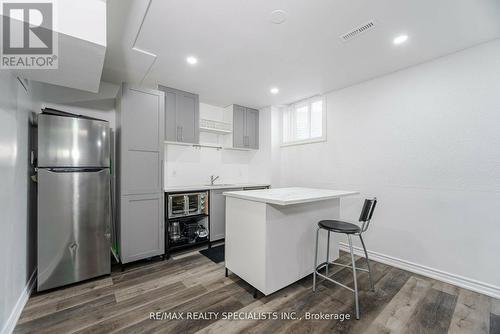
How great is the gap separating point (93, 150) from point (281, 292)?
8.32 feet

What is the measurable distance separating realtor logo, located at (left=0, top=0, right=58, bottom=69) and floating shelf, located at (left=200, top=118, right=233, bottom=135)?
2290 millimetres

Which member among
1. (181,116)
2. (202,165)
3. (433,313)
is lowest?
(433,313)

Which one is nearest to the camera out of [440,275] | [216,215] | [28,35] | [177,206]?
[28,35]

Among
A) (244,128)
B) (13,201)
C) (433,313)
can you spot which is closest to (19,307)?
(13,201)

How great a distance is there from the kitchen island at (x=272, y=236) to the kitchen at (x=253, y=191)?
0.02m

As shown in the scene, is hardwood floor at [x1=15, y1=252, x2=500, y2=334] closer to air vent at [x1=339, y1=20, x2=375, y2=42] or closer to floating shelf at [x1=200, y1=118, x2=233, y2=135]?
floating shelf at [x1=200, y1=118, x2=233, y2=135]

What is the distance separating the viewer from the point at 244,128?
420 centimetres

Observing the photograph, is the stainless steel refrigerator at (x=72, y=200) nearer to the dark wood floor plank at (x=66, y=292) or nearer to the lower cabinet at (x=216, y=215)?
the dark wood floor plank at (x=66, y=292)

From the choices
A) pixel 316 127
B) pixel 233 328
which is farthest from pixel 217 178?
pixel 233 328

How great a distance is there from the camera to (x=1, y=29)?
1.21 metres

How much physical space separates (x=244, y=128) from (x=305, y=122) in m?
1.23

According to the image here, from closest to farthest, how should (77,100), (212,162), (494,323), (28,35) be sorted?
(28,35), (494,323), (77,100), (212,162)

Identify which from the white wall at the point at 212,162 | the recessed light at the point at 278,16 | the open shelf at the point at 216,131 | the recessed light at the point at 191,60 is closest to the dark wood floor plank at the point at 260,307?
the white wall at the point at 212,162

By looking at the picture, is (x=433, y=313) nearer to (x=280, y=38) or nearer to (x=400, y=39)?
(x=400, y=39)
